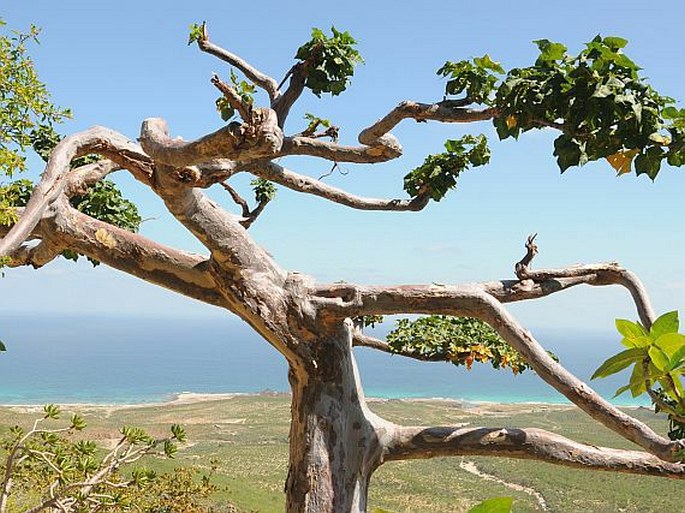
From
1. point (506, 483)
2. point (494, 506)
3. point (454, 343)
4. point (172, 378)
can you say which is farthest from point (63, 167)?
point (172, 378)

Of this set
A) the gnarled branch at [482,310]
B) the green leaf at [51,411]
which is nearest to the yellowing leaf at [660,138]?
the gnarled branch at [482,310]

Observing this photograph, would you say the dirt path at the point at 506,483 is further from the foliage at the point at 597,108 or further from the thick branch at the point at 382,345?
the foliage at the point at 597,108

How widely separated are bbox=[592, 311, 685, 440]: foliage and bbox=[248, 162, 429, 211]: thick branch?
10.9 ft

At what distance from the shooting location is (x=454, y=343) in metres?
4.30

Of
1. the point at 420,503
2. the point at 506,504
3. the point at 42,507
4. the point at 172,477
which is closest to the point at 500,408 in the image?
the point at 420,503

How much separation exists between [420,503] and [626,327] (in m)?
16.0

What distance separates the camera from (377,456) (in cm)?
379

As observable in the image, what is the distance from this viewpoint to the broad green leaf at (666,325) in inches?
31.9

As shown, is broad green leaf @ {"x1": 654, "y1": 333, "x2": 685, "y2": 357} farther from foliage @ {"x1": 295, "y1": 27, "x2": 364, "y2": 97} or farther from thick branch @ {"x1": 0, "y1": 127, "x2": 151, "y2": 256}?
foliage @ {"x1": 295, "y1": 27, "x2": 364, "y2": 97}

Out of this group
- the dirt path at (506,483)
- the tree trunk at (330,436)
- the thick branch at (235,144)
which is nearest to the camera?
the thick branch at (235,144)

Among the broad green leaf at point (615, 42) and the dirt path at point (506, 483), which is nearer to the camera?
the broad green leaf at point (615, 42)

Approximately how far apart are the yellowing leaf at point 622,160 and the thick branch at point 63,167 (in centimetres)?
182

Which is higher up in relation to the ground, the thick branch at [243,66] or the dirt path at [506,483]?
the thick branch at [243,66]

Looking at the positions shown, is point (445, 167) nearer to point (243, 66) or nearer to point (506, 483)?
point (243, 66)
